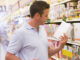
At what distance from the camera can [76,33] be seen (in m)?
2.45

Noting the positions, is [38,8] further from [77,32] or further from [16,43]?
[77,32]

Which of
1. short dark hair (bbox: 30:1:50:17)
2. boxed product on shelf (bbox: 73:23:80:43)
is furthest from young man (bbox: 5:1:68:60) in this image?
boxed product on shelf (bbox: 73:23:80:43)

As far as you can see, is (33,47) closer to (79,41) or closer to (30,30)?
(30,30)

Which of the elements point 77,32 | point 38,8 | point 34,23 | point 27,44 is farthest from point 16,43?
point 77,32

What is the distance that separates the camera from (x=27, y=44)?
1.80m

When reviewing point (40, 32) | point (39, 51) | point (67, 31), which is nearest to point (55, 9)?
point (67, 31)

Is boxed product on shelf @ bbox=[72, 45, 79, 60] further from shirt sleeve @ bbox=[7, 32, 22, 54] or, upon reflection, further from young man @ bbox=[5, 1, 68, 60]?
shirt sleeve @ bbox=[7, 32, 22, 54]

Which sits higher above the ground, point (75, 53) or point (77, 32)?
point (77, 32)

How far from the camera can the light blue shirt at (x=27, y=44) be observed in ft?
5.82

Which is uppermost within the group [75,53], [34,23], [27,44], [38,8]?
[38,8]

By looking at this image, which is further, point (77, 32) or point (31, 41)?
point (77, 32)

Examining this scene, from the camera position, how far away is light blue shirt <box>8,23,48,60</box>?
1773mm

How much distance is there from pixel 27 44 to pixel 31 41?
2.0 inches

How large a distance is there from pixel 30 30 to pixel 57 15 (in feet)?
4.10
